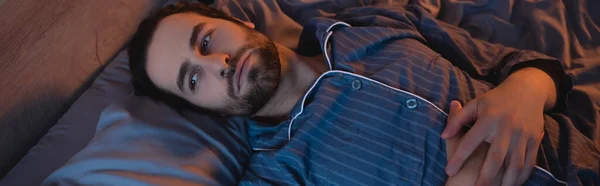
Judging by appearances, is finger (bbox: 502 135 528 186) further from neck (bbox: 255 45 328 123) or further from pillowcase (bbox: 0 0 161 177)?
pillowcase (bbox: 0 0 161 177)

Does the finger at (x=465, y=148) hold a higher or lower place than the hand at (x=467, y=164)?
higher

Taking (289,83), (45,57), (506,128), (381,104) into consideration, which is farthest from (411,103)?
(45,57)

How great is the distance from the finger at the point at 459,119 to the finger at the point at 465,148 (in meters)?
0.03

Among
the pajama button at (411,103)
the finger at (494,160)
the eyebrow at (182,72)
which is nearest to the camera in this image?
the finger at (494,160)

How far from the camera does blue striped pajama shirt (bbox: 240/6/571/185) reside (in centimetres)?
88

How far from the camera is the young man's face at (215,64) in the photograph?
99 centimetres

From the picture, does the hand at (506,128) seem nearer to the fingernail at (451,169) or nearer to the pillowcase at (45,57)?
the fingernail at (451,169)

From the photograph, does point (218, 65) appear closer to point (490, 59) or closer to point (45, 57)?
point (45, 57)

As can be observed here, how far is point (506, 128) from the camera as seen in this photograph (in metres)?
0.82

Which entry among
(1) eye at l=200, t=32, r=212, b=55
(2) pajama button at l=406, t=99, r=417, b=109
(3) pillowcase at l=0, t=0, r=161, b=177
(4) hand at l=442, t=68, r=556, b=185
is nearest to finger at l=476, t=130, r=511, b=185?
(4) hand at l=442, t=68, r=556, b=185

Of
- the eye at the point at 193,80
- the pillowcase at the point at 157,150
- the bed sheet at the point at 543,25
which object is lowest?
the pillowcase at the point at 157,150

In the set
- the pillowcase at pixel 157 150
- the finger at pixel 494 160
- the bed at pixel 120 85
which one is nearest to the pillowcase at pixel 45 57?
the bed at pixel 120 85

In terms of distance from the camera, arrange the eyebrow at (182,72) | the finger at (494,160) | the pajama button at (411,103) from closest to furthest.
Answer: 1. the finger at (494,160)
2. the pajama button at (411,103)
3. the eyebrow at (182,72)

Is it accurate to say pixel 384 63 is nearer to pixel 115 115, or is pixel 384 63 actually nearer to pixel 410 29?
pixel 410 29
